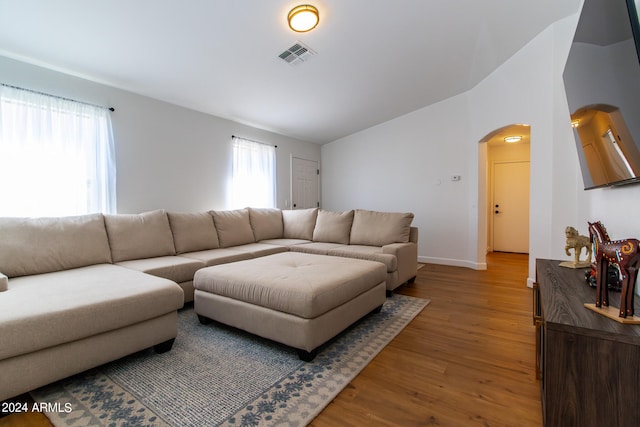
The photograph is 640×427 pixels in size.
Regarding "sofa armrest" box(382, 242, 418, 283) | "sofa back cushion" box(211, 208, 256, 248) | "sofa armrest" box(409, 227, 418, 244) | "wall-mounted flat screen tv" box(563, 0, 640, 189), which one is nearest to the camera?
"wall-mounted flat screen tv" box(563, 0, 640, 189)

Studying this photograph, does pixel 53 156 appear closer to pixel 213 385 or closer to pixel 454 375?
pixel 213 385

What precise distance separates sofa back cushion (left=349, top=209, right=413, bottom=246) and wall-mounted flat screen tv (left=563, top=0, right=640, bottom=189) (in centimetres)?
184

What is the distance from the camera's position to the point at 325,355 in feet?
6.29

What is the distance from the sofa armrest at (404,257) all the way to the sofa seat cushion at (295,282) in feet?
2.15

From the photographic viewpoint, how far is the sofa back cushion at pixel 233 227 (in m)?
3.75

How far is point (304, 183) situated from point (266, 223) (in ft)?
5.59

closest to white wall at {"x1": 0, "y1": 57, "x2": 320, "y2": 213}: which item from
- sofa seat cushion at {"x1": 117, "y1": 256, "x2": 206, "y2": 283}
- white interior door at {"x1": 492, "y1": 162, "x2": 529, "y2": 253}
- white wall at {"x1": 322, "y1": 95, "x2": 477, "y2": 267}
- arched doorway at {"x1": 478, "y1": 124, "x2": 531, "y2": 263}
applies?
sofa seat cushion at {"x1": 117, "y1": 256, "x2": 206, "y2": 283}

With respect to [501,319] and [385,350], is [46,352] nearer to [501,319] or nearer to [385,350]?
[385,350]

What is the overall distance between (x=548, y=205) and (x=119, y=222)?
180 inches

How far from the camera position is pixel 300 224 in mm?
4488

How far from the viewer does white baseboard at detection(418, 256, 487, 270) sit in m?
4.38

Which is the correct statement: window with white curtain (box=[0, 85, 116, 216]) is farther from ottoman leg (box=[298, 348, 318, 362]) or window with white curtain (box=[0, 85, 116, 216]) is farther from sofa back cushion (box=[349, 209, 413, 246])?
sofa back cushion (box=[349, 209, 413, 246])

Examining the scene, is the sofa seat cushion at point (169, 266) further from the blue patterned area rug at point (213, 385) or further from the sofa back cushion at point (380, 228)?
the sofa back cushion at point (380, 228)

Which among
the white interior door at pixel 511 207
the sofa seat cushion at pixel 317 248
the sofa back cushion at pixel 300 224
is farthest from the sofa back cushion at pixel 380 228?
the white interior door at pixel 511 207
